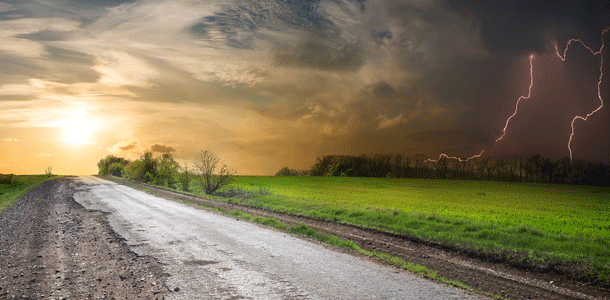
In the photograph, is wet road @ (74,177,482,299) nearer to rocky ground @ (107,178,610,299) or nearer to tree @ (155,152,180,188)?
rocky ground @ (107,178,610,299)

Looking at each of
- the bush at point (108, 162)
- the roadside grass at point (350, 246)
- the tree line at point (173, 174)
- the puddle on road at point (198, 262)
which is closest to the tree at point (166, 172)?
the tree line at point (173, 174)

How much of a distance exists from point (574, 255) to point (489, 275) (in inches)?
170

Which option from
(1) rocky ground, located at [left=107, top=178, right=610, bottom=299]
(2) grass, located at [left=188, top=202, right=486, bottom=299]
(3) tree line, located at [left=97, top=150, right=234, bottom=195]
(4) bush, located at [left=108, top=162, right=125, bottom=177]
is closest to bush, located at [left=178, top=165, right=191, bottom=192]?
(3) tree line, located at [left=97, top=150, right=234, bottom=195]

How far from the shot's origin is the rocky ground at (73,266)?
23.4 ft

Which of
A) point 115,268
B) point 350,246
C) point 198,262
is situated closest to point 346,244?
point 350,246

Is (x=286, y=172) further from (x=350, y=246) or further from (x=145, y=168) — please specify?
(x=350, y=246)

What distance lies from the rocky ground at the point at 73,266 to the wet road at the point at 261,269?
49cm

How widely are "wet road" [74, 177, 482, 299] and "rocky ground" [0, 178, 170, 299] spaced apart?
1.62 ft

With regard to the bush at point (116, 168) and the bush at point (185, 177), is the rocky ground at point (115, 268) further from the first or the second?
the bush at point (116, 168)

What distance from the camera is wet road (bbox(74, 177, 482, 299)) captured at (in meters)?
6.93

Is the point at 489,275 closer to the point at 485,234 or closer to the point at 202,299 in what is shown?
the point at 485,234

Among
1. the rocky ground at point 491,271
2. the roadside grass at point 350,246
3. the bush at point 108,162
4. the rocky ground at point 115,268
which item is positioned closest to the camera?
the rocky ground at point 115,268

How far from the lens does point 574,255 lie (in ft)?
39.3

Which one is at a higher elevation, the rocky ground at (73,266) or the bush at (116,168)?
the bush at (116,168)
